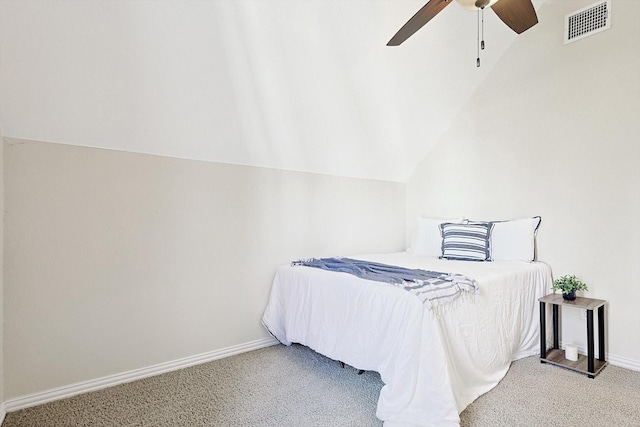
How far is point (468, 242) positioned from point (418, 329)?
152 centimetres

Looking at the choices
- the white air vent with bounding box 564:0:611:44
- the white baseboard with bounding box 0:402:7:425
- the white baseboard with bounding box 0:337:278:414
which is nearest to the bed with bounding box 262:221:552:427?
the white baseboard with bounding box 0:337:278:414

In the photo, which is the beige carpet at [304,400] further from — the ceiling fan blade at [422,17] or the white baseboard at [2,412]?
the ceiling fan blade at [422,17]

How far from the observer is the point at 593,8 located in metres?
2.58

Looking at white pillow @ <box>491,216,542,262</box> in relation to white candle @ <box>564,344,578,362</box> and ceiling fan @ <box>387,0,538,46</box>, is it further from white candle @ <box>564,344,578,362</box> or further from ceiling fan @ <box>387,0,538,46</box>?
ceiling fan @ <box>387,0,538,46</box>

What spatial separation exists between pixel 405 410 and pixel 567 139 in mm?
2406

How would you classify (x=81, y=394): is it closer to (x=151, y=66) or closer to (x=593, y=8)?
(x=151, y=66)

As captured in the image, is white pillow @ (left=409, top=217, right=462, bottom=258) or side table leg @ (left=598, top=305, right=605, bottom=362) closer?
side table leg @ (left=598, top=305, right=605, bottom=362)

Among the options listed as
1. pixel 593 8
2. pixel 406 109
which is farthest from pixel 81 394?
pixel 593 8

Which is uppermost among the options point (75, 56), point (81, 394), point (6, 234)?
point (75, 56)

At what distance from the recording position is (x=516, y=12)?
185 cm

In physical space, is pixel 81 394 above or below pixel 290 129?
below

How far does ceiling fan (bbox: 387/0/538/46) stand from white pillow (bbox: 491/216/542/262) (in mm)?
1514

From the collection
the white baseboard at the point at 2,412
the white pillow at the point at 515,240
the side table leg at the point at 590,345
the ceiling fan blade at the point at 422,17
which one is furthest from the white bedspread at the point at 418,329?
the white baseboard at the point at 2,412

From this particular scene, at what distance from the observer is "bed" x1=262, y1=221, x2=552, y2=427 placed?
1643 mm
